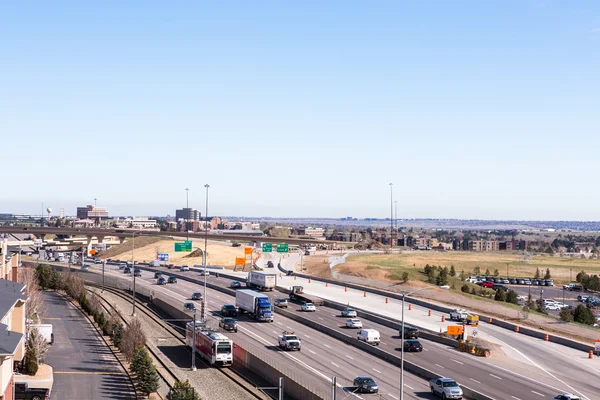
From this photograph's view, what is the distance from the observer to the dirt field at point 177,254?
163m

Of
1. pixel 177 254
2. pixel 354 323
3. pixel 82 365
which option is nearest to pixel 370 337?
pixel 354 323

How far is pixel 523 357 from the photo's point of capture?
58.3 m

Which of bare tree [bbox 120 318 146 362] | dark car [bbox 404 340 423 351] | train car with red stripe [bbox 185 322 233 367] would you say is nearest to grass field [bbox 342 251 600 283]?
dark car [bbox 404 340 423 351]

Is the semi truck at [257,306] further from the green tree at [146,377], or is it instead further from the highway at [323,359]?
the green tree at [146,377]

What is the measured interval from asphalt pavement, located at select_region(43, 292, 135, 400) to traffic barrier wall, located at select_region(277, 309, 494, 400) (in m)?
19.4

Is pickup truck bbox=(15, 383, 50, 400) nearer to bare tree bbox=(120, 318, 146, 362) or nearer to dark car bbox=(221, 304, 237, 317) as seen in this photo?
bare tree bbox=(120, 318, 146, 362)

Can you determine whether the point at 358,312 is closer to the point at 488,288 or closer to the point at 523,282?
the point at 488,288

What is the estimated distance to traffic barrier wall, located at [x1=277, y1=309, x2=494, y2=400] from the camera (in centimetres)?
4384

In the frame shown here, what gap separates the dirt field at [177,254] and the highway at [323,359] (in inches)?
3276

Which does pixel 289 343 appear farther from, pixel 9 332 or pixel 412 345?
pixel 9 332

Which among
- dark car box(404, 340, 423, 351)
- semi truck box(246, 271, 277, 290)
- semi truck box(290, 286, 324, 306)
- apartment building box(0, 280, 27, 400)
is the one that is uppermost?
apartment building box(0, 280, 27, 400)

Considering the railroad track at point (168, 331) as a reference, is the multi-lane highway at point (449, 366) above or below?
above

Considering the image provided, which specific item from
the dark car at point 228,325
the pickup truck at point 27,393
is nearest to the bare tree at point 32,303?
the dark car at point 228,325

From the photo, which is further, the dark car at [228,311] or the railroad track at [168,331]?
the dark car at [228,311]
